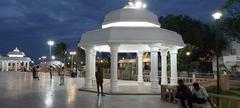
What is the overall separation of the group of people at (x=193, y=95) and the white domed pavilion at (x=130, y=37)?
9.34 metres

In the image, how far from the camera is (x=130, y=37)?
22531 mm

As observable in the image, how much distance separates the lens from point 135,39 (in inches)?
886

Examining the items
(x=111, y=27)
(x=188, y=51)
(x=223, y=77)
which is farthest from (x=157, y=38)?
(x=188, y=51)

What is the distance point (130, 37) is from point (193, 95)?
1037 centimetres

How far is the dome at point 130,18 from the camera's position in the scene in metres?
24.0

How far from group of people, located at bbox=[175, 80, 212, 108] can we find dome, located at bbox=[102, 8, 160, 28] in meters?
11.0

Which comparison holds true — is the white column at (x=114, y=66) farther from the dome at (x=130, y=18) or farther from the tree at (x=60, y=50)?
the tree at (x=60, y=50)

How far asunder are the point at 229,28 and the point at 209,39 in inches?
993

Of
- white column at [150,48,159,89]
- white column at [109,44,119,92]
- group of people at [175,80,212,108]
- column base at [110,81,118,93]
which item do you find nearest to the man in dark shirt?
group of people at [175,80,212,108]

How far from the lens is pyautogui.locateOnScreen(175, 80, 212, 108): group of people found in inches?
485

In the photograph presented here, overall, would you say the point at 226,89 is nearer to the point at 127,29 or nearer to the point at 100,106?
the point at 127,29

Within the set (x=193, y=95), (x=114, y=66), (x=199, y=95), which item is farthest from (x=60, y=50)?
(x=199, y=95)

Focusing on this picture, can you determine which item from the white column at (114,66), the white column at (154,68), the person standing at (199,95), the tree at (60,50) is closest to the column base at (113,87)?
the white column at (114,66)

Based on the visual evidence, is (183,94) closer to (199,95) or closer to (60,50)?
(199,95)
